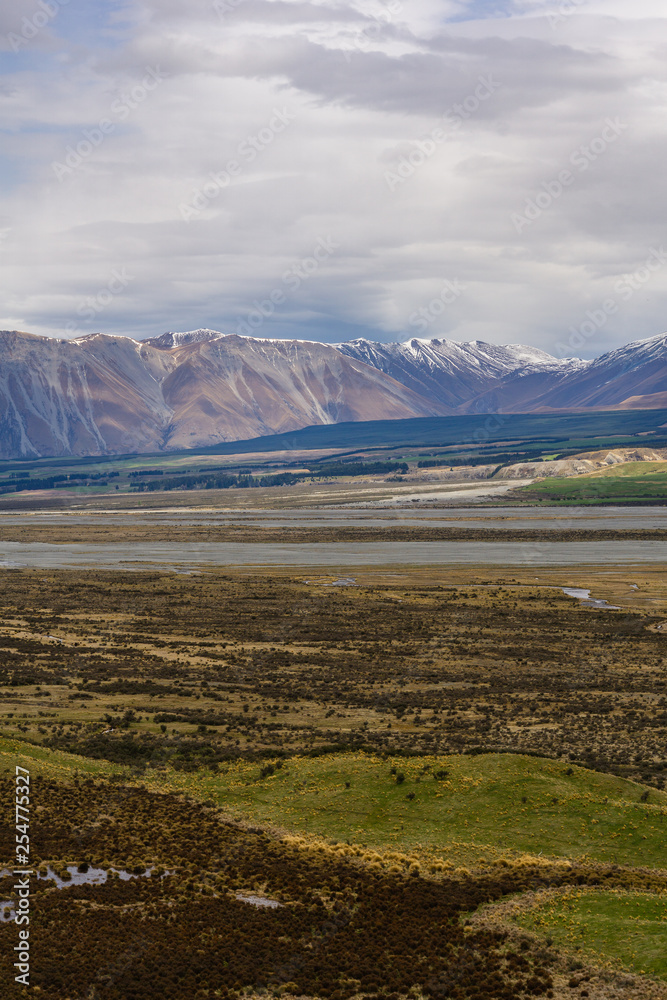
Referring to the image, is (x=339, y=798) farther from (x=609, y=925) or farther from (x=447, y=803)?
(x=609, y=925)

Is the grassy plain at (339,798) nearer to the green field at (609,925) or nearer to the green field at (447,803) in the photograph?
the green field at (447,803)

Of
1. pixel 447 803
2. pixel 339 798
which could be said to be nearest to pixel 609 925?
pixel 447 803

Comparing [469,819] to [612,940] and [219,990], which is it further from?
[219,990]

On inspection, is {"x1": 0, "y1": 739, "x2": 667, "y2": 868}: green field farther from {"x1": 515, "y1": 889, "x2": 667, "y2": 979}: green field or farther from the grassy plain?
{"x1": 515, "y1": 889, "x2": 667, "y2": 979}: green field

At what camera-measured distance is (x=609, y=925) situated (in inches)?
1040

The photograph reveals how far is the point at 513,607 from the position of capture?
87562 millimetres

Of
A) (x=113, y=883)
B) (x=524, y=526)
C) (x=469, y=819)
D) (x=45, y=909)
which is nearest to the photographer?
(x=45, y=909)

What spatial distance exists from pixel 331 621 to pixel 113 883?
2098 inches

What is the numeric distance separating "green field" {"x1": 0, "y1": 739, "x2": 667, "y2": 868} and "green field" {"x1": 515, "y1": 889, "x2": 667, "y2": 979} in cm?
313

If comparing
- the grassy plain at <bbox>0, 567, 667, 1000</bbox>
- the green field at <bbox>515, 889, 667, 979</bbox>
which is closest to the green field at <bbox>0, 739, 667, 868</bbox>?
the grassy plain at <bbox>0, 567, 667, 1000</bbox>

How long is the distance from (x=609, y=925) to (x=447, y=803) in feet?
32.2

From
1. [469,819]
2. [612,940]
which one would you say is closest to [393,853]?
[469,819]

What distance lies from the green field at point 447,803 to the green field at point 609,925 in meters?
3.13

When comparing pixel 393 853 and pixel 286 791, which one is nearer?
pixel 393 853
